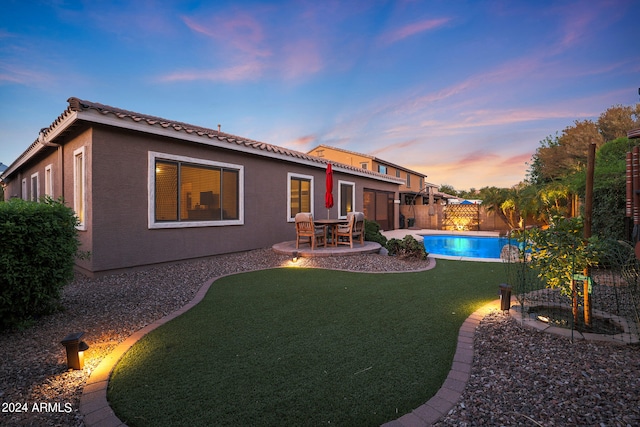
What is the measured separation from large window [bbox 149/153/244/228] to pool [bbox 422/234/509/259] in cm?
842

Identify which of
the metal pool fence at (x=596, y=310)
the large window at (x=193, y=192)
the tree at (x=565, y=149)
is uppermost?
the tree at (x=565, y=149)

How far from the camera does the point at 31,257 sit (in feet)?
11.7

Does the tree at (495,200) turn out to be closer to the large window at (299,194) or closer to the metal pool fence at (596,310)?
the large window at (299,194)

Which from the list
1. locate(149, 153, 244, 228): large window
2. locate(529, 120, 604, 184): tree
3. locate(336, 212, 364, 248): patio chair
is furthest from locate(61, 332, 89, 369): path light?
locate(529, 120, 604, 184): tree

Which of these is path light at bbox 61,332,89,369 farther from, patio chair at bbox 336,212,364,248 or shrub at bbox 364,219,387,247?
shrub at bbox 364,219,387,247

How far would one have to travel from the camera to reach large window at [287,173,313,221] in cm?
1099

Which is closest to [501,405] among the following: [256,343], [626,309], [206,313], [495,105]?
[256,343]

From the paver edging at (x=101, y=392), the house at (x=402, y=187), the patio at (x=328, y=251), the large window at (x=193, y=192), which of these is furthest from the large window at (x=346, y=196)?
the paver edging at (x=101, y=392)

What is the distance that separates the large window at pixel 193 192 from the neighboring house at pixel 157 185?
26mm

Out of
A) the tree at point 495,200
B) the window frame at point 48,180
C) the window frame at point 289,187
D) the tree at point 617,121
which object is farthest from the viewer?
the tree at point 617,121

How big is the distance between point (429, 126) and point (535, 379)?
1528 cm

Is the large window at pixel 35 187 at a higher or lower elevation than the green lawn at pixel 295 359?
higher

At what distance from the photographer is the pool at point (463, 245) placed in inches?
488

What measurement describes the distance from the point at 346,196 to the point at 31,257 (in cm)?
1248
